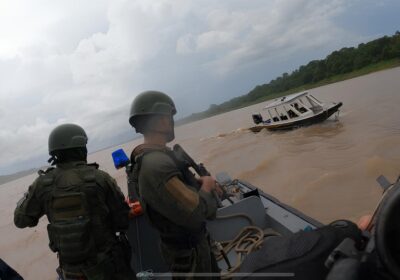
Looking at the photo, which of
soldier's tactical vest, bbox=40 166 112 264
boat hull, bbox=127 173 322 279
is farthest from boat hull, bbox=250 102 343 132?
soldier's tactical vest, bbox=40 166 112 264

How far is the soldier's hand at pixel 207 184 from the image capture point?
2.11m

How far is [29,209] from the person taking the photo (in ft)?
9.25

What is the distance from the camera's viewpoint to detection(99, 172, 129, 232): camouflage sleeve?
282cm

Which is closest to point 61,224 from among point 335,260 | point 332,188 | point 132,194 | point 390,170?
point 132,194

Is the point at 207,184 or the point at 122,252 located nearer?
the point at 207,184

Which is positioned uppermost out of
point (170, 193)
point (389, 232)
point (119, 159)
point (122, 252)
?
point (119, 159)

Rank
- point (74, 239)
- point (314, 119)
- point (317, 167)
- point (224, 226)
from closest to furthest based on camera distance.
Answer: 1. point (74, 239)
2. point (224, 226)
3. point (317, 167)
4. point (314, 119)

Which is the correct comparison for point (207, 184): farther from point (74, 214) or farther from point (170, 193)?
point (74, 214)

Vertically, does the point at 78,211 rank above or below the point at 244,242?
above

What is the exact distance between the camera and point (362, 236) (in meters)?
1.44

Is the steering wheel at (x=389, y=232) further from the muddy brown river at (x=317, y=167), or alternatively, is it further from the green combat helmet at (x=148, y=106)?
the muddy brown river at (x=317, y=167)

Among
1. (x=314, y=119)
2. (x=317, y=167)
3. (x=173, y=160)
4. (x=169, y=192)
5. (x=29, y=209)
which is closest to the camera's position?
(x=169, y=192)

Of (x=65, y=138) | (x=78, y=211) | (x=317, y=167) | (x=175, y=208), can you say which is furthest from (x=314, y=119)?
(x=175, y=208)

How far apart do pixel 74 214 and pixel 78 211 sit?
0.14 ft
